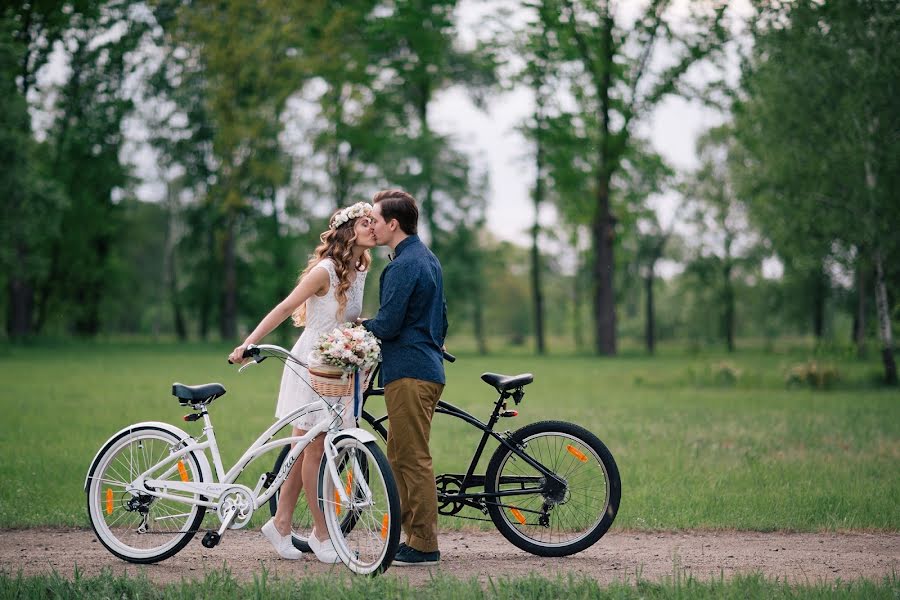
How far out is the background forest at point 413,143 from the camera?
1980 centimetres

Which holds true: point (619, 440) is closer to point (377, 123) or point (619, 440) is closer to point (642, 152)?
point (642, 152)

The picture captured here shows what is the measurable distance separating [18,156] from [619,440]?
77.2 ft

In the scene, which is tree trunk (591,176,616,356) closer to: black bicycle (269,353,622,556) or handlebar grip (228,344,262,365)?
black bicycle (269,353,622,556)

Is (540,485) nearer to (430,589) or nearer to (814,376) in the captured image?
(430,589)

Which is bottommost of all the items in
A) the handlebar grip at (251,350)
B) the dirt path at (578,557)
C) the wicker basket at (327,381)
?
the dirt path at (578,557)

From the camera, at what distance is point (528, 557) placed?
592 cm

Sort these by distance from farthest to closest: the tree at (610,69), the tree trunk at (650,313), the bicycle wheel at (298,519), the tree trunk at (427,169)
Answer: the tree trunk at (650,313)
the tree trunk at (427,169)
the tree at (610,69)
the bicycle wheel at (298,519)

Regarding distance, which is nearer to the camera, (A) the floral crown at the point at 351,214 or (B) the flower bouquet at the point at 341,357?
(B) the flower bouquet at the point at 341,357

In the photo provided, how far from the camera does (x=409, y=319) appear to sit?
221 inches

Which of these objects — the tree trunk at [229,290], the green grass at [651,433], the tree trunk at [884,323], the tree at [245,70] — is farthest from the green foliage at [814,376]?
the tree trunk at [229,290]

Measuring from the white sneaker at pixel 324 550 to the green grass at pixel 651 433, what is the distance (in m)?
1.52

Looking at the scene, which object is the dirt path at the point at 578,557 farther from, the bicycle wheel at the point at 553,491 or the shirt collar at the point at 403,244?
the shirt collar at the point at 403,244

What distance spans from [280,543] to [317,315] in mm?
1483

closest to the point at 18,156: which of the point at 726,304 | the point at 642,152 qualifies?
the point at 642,152
